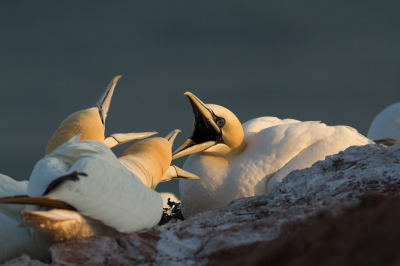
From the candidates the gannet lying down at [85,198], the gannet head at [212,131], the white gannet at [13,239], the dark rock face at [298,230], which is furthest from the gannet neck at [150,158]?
the gannet head at [212,131]

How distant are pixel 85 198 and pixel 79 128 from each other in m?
1.52

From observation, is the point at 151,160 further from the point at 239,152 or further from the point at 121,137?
the point at 239,152

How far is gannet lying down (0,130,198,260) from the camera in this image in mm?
3756

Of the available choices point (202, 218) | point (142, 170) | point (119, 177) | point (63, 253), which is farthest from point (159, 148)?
point (63, 253)

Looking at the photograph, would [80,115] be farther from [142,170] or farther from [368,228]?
[368,228]

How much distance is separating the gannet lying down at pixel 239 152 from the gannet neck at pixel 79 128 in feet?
6.09

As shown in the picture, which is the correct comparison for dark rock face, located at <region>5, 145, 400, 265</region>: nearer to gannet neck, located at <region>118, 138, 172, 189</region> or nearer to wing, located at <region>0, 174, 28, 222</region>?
gannet neck, located at <region>118, 138, 172, 189</region>

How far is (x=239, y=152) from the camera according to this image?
7.65 metres

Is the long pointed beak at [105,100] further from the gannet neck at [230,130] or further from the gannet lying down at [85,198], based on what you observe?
the gannet neck at [230,130]

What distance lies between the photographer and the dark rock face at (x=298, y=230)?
9.00ft

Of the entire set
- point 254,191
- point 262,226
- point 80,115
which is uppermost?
point 80,115

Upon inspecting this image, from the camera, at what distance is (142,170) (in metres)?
5.18

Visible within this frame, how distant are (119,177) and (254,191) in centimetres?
321

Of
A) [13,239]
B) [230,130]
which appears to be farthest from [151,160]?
[230,130]
